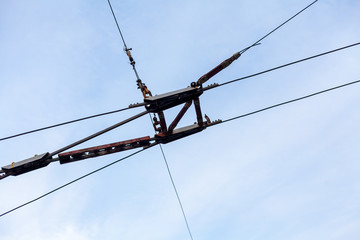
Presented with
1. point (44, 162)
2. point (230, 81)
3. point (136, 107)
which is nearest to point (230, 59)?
point (230, 81)

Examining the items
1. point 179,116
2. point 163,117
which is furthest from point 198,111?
point 163,117

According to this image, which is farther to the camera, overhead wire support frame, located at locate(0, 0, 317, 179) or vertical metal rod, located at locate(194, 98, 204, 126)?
vertical metal rod, located at locate(194, 98, 204, 126)

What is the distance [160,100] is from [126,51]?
407 cm

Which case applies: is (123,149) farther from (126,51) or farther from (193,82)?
(126,51)

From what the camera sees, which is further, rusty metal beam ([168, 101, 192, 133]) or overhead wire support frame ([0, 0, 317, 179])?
rusty metal beam ([168, 101, 192, 133])

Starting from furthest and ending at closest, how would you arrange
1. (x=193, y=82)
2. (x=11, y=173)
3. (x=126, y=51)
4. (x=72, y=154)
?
(x=126, y=51)
(x=193, y=82)
(x=72, y=154)
(x=11, y=173)

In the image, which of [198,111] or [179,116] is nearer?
[179,116]

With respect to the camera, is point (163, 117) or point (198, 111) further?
point (198, 111)

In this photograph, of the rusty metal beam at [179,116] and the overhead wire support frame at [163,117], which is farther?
the rusty metal beam at [179,116]

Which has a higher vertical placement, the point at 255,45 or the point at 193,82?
the point at 255,45

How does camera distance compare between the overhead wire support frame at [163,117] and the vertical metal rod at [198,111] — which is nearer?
the overhead wire support frame at [163,117]

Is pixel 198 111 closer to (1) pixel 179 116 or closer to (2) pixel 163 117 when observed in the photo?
(1) pixel 179 116

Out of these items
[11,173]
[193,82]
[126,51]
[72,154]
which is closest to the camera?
[11,173]

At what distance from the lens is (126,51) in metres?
9.97
